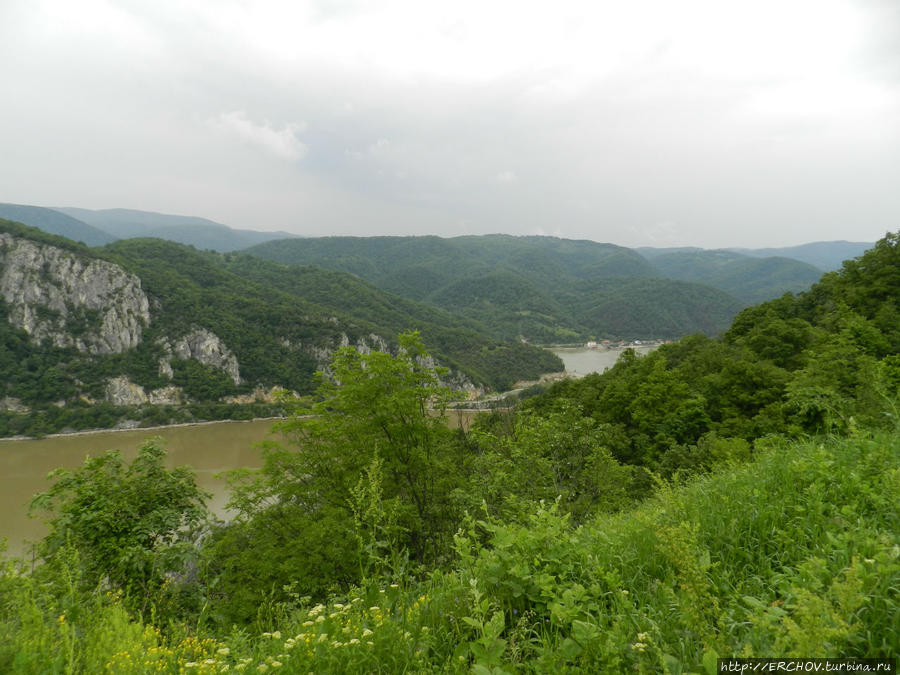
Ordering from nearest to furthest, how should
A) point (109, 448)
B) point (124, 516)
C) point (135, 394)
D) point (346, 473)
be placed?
1. point (124, 516)
2. point (346, 473)
3. point (109, 448)
4. point (135, 394)

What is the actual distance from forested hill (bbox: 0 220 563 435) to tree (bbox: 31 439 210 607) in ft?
175

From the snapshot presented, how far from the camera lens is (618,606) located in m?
1.96

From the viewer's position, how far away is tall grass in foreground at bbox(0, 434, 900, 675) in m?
1.47

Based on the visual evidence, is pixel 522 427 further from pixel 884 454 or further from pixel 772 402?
pixel 772 402

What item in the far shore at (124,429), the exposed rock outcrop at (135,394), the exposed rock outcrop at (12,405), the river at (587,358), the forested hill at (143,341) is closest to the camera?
the far shore at (124,429)

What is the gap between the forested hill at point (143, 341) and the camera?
6675 centimetres

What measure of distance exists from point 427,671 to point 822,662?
1399mm

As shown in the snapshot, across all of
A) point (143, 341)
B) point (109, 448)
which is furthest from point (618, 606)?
point (143, 341)

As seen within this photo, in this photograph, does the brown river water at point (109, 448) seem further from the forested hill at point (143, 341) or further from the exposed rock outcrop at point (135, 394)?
the exposed rock outcrop at point (135, 394)

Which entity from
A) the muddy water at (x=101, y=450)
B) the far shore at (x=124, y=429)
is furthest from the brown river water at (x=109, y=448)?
the far shore at (x=124, y=429)

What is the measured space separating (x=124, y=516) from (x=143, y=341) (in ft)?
301

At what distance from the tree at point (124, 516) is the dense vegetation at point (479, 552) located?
37 mm

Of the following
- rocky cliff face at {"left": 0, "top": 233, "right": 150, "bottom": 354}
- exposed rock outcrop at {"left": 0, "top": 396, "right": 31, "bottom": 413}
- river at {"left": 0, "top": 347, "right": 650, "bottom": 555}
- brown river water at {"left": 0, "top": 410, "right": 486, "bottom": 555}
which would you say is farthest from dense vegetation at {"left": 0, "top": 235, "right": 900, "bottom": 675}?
rocky cliff face at {"left": 0, "top": 233, "right": 150, "bottom": 354}

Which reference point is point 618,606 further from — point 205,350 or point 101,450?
point 205,350
